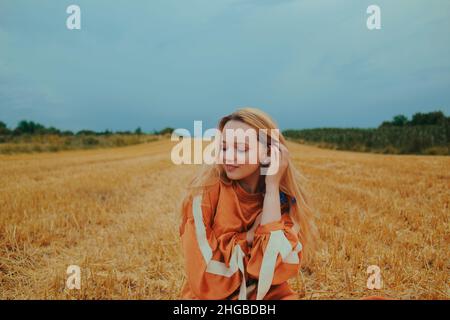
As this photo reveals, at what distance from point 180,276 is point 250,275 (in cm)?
127

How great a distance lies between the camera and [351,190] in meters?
6.35

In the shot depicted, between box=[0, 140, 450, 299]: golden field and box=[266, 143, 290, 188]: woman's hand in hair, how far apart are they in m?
1.22

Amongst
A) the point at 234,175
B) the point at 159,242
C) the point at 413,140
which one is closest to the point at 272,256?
the point at 234,175

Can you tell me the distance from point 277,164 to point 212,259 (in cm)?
57

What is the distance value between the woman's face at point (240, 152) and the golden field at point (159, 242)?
1.28 meters

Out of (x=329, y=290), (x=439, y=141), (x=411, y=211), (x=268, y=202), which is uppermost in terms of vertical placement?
(x=439, y=141)

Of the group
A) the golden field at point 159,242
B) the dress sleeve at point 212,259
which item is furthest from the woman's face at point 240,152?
the golden field at point 159,242

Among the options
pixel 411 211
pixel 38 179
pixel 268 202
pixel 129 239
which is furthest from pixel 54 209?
pixel 411 211

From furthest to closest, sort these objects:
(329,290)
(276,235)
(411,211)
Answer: (411,211), (329,290), (276,235)

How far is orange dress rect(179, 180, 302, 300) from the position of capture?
169cm

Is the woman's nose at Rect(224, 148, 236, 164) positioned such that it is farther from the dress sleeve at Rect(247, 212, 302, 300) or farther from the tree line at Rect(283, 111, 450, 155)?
the tree line at Rect(283, 111, 450, 155)

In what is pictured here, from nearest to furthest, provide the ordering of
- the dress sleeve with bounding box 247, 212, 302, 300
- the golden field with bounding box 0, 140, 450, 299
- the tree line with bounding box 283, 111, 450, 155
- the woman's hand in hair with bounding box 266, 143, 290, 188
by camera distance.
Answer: the dress sleeve with bounding box 247, 212, 302, 300 < the woman's hand in hair with bounding box 266, 143, 290, 188 < the golden field with bounding box 0, 140, 450, 299 < the tree line with bounding box 283, 111, 450, 155

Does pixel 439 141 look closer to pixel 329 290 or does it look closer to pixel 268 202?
pixel 329 290

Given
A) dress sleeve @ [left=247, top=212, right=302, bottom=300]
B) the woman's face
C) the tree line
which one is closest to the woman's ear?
the woman's face
